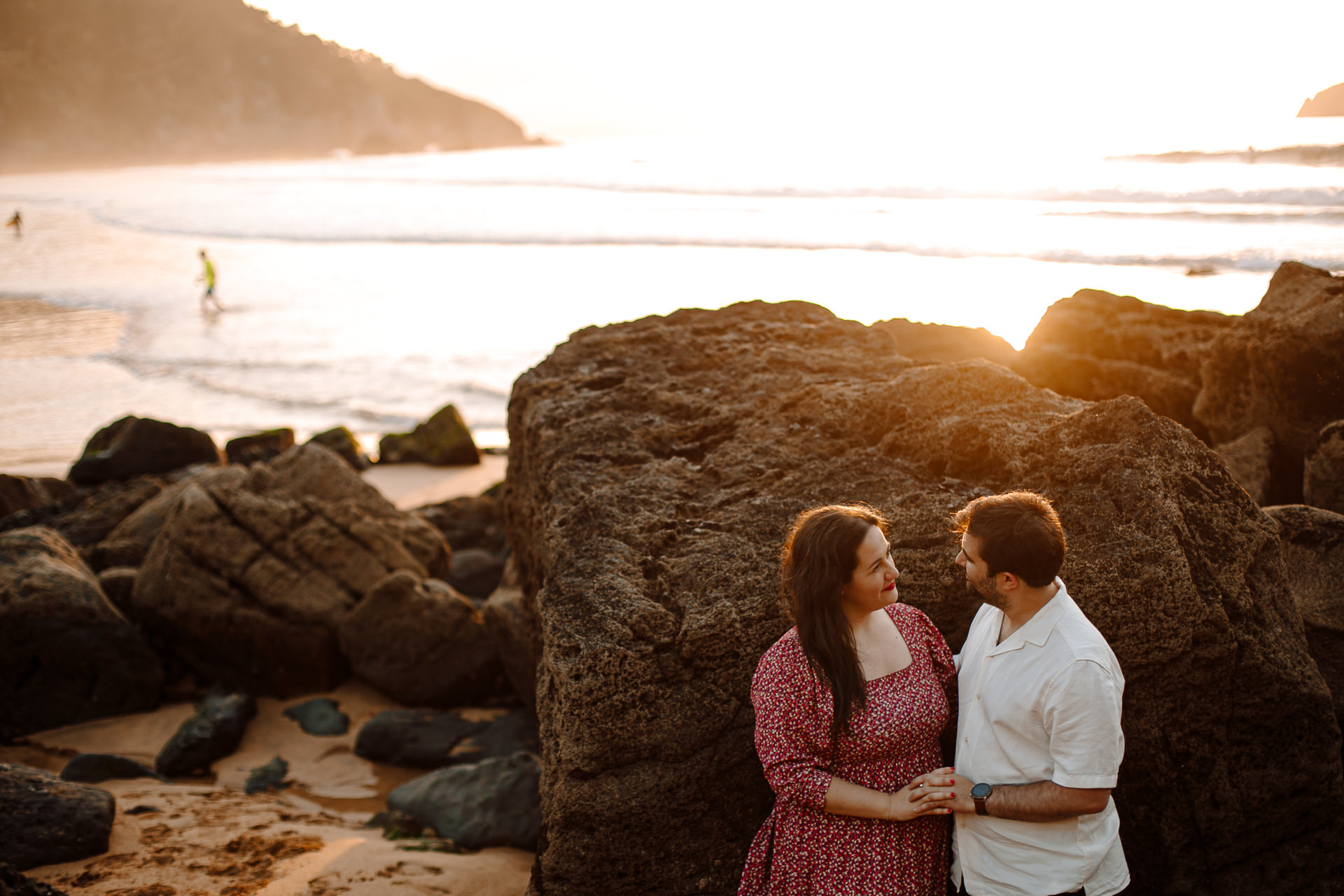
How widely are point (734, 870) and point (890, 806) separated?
975mm

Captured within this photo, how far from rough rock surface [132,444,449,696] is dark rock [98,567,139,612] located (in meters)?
0.27

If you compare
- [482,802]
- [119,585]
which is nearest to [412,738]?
[482,802]

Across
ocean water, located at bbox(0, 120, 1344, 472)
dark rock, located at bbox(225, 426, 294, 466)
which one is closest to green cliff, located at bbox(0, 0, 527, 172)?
ocean water, located at bbox(0, 120, 1344, 472)

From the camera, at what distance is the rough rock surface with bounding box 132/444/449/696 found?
22.4 feet

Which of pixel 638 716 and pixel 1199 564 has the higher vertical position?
pixel 1199 564

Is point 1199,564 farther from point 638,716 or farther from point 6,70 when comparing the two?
point 6,70

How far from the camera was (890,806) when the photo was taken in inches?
101

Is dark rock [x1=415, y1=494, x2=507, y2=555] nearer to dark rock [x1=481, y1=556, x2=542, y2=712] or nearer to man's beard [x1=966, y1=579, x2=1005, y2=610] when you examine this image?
dark rock [x1=481, y1=556, x2=542, y2=712]

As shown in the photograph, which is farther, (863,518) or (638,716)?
(638,716)

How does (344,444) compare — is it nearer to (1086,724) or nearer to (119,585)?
(119,585)

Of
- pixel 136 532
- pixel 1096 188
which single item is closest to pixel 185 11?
pixel 1096 188

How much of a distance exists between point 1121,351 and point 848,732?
5.89 metres

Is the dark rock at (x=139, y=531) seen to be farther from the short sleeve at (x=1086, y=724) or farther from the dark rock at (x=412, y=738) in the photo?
the short sleeve at (x=1086, y=724)

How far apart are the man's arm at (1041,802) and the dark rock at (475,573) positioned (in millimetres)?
6529
